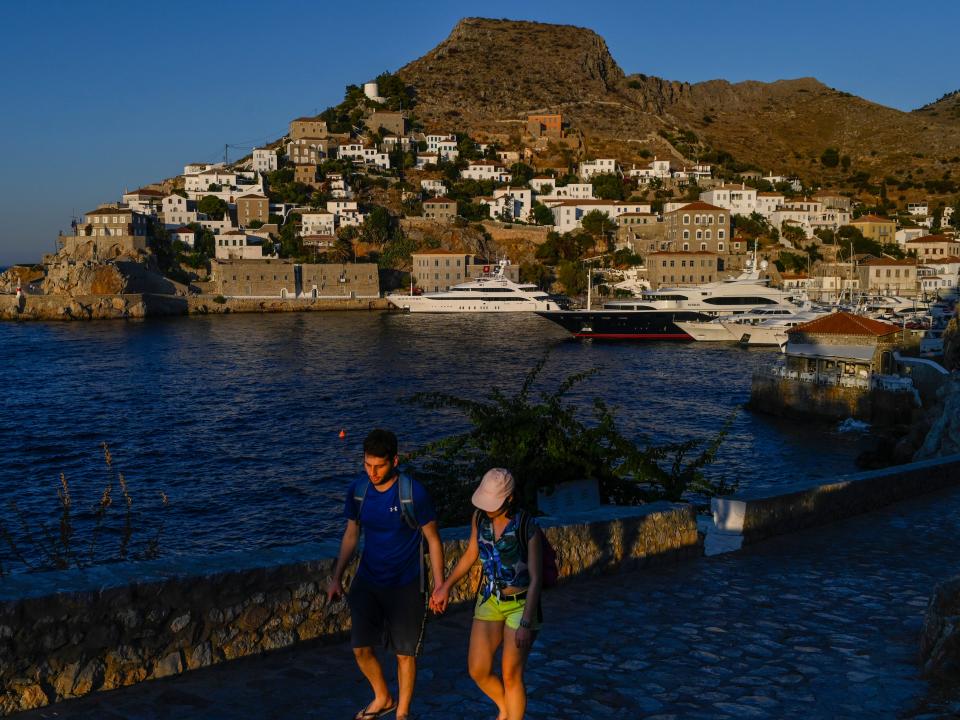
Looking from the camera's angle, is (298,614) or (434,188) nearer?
(298,614)

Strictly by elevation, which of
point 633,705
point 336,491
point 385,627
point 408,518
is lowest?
point 336,491

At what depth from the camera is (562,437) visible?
382 inches

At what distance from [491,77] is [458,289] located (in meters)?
97.1

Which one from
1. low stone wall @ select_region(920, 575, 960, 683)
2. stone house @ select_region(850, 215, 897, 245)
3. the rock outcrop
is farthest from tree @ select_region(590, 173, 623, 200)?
low stone wall @ select_region(920, 575, 960, 683)

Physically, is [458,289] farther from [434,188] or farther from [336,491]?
[336,491]

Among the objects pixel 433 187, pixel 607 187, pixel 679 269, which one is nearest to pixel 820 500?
pixel 679 269

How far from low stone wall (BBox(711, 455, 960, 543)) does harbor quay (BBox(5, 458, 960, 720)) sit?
32 cm

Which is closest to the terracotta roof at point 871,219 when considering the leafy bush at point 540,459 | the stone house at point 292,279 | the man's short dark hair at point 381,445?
the stone house at point 292,279

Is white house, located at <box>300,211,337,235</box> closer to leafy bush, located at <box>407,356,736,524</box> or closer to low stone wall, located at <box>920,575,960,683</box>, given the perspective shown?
leafy bush, located at <box>407,356,736,524</box>

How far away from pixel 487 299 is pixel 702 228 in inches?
1161

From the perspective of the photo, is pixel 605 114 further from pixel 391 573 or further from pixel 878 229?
pixel 391 573

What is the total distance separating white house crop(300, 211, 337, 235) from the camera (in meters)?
103

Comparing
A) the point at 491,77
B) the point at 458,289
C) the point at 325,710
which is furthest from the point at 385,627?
the point at 491,77

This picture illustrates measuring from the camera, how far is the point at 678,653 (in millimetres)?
5641
